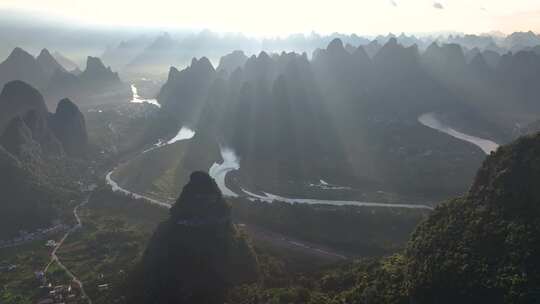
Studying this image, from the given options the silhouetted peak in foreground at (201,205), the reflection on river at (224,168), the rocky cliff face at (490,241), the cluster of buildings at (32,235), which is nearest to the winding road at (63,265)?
the cluster of buildings at (32,235)

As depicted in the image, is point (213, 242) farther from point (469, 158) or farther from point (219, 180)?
point (469, 158)

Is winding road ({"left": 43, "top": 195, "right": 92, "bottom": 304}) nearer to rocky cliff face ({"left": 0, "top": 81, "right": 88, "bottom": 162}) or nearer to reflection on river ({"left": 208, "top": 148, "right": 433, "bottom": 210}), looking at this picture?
rocky cliff face ({"left": 0, "top": 81, "right": 88, "bottom": 162})

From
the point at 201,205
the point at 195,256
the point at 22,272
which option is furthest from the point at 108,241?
the point at 195,256

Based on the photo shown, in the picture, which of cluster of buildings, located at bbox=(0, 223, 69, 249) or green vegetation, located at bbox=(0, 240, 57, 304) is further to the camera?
cluster of buildings, located at bbox=(0, 223, 69, 249)

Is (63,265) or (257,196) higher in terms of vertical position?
(257,196)

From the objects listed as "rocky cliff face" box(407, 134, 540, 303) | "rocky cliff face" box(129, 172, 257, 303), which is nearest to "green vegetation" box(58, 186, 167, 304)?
"rocky cliff face" box(129, 172, 257, 303)

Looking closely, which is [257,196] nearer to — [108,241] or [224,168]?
[224,168]

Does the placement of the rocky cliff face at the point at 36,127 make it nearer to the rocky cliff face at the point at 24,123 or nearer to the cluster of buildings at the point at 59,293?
the rocky cliff face at the point at 24,123

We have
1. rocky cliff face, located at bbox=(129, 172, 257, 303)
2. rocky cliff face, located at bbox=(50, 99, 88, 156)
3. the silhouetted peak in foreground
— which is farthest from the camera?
rocky cliff face, located at bbox=(50, 99, 88, 156)
